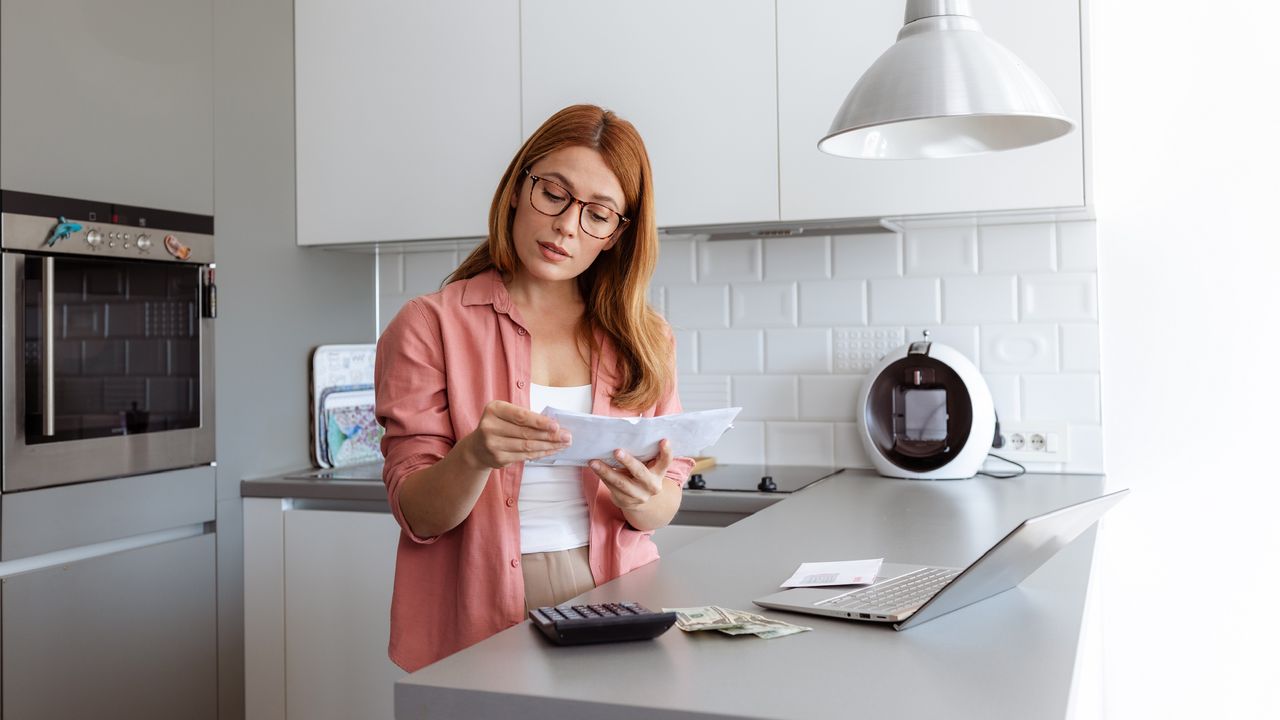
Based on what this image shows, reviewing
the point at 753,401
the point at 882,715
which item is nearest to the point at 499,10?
the point at 753,401

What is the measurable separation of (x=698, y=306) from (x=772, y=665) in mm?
1855

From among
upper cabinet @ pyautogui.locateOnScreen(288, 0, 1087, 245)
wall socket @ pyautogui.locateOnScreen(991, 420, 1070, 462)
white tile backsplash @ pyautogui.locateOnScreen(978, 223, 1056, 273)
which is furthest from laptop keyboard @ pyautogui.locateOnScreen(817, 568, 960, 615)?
white tile backsplash @ pyautogui.locateOnScreen(978, 223, 1056, 273)

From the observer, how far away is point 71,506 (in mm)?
2080

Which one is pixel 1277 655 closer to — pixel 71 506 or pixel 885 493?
pixel 885 493

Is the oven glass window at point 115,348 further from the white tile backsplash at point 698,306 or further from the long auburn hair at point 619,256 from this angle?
the white tile backsplash at point 698,306

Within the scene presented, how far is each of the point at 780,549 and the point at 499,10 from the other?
1.63 meters

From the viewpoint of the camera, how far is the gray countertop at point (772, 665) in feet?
2.92

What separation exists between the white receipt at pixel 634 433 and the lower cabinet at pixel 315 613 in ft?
4.29

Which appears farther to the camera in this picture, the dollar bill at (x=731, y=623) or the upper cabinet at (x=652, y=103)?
the upper cabinet at (x=652, y=103)

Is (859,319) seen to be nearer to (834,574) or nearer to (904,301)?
(904,301)

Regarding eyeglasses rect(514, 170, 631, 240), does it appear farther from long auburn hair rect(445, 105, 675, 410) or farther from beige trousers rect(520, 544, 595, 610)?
beige trousers rect(520, 544, 595, 610)

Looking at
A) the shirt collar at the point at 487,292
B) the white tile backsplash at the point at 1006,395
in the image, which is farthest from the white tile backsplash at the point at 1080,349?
the shirt collar at the point at 487,292

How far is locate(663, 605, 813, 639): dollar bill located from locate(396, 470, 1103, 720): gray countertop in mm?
11

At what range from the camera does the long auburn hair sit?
155 centimetres
